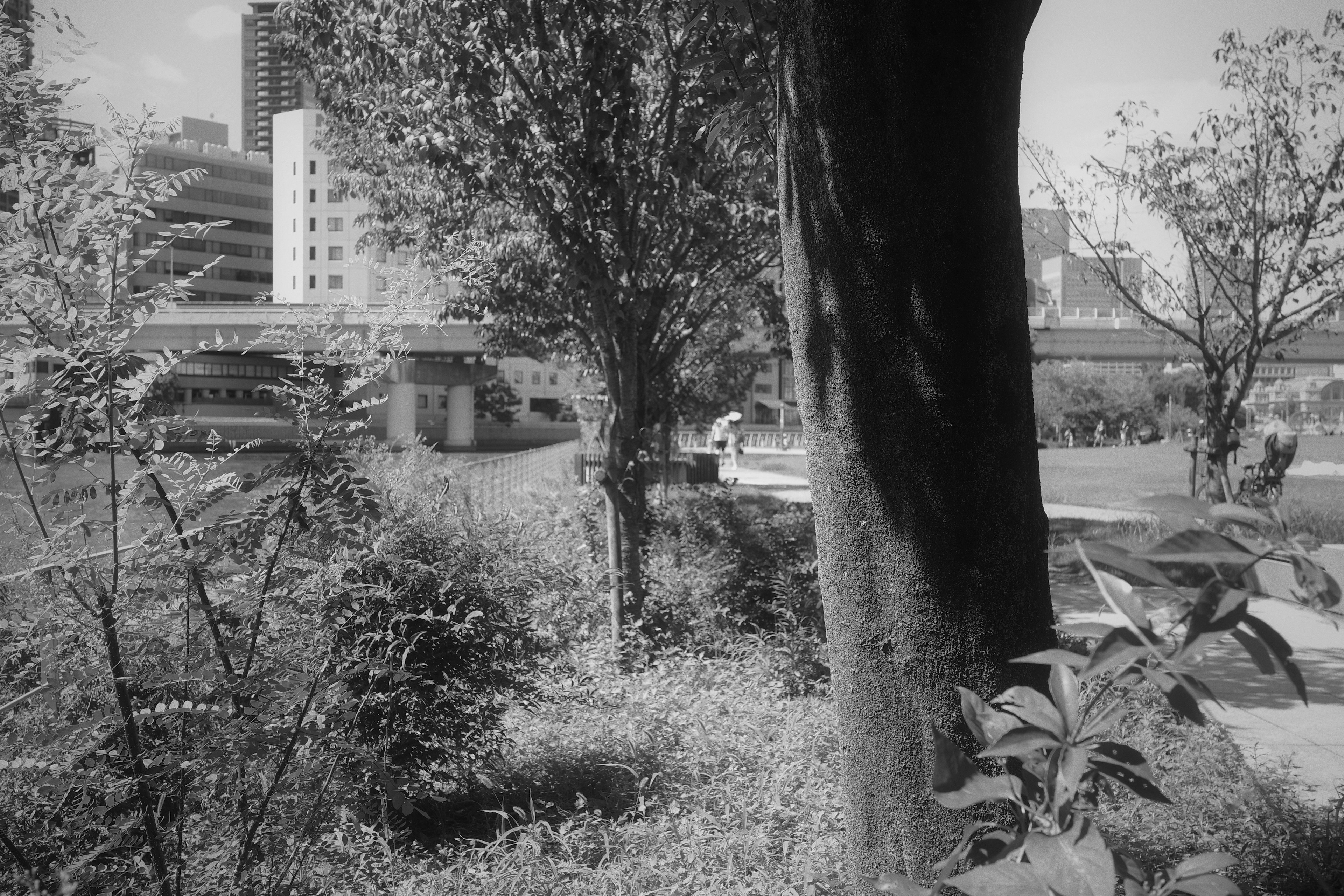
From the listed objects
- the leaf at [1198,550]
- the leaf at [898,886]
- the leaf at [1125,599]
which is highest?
the leaf at [1198,550]

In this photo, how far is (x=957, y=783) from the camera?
1.18m

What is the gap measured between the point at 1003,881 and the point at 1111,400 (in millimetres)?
76043

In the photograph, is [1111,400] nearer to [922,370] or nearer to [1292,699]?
[1292,699]

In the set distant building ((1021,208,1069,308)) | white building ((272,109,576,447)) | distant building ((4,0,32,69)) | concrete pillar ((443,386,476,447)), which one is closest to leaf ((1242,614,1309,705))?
distant building ((4,0,32,69))

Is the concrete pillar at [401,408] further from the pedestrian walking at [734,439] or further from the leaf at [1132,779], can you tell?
the leaf at [1132,779]

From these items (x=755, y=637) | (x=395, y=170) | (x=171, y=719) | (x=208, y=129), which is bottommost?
(x=755, y=637)

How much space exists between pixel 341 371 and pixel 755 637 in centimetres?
461

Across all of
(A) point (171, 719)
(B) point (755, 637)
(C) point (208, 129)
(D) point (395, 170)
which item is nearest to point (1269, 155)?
(B) point (755, 637)

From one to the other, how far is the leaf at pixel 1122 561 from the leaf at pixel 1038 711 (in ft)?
0.63

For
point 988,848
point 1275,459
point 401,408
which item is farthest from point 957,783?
point 401,408

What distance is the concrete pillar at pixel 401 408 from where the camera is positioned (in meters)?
41.4

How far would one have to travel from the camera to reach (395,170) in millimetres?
11641

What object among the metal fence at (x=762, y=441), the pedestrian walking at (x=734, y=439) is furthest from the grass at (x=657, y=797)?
the metal fence at (x=762, y=441)

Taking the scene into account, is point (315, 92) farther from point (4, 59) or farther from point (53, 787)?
point (53, 787)
